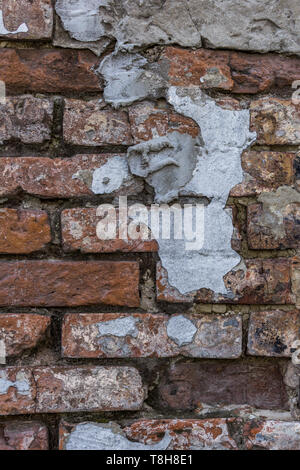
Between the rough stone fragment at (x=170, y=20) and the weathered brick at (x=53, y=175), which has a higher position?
the rough stone fragment at (x=170, y=20)

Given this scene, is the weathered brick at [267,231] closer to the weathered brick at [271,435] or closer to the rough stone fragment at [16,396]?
the weathered brick at [271,435]

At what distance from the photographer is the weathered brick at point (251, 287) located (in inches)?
35.8

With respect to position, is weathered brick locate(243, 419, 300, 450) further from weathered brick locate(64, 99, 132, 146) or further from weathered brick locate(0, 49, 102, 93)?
weathered brick locate(0, 49, 102, 93)

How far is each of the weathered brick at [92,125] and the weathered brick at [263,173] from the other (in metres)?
0.24

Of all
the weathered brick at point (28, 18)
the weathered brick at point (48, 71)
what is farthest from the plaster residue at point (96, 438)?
the weathered brick at point (28, 18)

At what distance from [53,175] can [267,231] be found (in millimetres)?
446

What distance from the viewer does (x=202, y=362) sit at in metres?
0.92

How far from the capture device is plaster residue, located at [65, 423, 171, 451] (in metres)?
0.88

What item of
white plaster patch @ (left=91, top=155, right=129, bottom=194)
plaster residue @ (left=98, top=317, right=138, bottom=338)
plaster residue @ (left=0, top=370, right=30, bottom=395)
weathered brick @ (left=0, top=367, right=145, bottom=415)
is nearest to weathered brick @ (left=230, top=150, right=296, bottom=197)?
white plaster patch @ (left=91, top=155, right=129, bottom=194)

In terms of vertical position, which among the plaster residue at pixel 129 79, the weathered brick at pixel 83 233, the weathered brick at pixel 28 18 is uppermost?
the weathered brick at pixel 28 18

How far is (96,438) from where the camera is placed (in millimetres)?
885

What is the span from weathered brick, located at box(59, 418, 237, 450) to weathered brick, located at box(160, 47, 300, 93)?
2.22 ft
